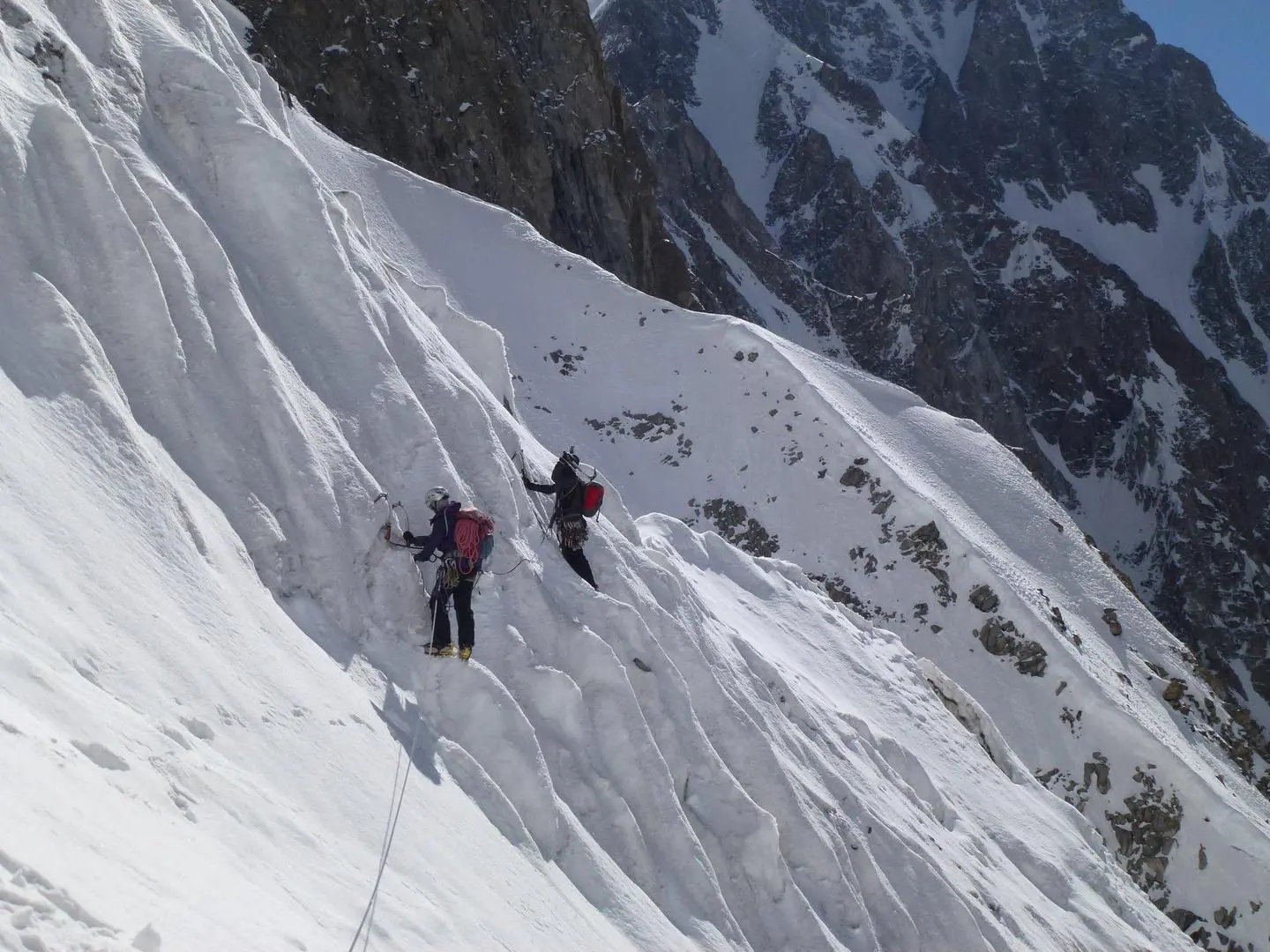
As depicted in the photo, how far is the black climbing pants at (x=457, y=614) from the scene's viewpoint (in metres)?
10.6

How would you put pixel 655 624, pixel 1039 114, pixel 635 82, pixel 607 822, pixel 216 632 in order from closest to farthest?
pixel 216 632 → pixel 607 822 → pixel 655 624 → pixel 635 82 → pixel 1039 114

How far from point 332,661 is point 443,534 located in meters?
1.76

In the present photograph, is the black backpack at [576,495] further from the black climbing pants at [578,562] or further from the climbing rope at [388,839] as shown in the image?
the climbing rope at [388,839]

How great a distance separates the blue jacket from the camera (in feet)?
35.1

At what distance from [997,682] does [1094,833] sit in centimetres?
758

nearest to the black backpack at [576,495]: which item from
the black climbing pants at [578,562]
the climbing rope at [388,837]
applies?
Answer: the black climbing pants at [578,562]

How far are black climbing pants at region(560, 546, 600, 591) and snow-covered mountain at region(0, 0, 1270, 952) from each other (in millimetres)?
228

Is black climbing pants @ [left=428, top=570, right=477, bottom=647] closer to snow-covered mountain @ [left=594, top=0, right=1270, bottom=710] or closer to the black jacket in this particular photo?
the black jacket

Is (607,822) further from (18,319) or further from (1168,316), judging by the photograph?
(1168,316)

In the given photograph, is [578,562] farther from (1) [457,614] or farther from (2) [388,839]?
(2) [388,839]

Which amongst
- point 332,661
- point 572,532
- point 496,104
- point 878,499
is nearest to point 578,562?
point 572,532

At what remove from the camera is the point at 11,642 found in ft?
20.6

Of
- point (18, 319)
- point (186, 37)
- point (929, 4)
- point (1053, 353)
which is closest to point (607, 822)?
point (18, 319)

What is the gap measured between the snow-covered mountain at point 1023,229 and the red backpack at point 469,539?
62101 millimetres
